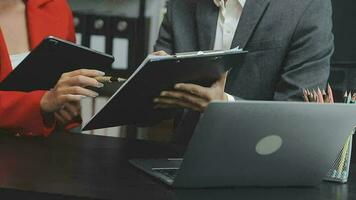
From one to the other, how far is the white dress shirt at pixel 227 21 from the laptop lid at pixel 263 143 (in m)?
0.78

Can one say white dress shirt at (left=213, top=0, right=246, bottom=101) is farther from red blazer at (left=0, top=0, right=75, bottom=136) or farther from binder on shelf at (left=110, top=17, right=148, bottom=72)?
binder on shelf at (left=110, top=17, right=148, bottom=72)

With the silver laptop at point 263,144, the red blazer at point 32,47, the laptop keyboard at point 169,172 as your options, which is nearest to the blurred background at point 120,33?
the red blazer at point 32,47

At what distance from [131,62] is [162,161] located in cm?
182

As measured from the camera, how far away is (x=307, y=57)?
1.69 metres

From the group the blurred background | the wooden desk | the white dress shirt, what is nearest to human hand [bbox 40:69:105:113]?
the wooden desk

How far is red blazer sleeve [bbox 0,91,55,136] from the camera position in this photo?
5.00 feet

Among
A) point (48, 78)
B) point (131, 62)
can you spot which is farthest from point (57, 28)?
point (131, 62)

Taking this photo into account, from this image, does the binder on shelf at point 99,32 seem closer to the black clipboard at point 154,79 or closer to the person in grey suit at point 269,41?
the person in grey suit at point 269,41

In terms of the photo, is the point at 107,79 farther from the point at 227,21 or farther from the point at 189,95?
the point at 227,21

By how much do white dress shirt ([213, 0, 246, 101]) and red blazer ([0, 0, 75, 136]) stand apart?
1.78 ft

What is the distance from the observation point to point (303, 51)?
170cm

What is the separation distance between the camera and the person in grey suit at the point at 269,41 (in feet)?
5.56

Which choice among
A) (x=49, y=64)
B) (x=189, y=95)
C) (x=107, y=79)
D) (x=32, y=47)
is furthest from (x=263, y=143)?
(x=32, y=47)

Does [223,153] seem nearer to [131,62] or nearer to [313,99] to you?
[313,99]
